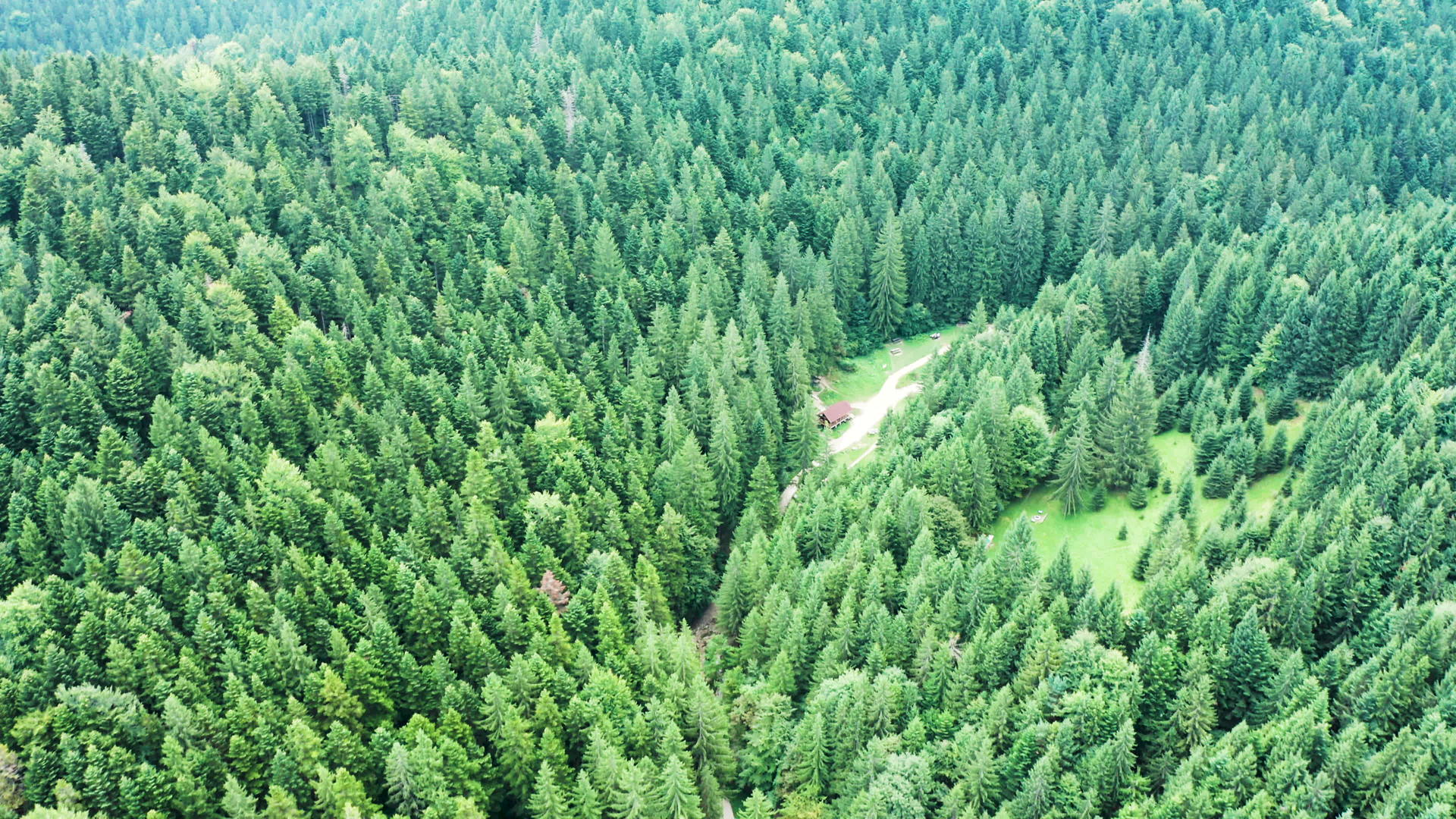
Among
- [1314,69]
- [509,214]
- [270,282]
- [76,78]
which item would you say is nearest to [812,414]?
[509,214]

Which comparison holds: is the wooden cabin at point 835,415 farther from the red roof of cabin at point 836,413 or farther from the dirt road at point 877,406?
the dirt road at point 877,406

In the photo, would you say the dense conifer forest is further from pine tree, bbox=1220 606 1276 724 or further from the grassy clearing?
the grassy clearing

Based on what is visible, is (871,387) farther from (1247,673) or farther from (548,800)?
(548,800)

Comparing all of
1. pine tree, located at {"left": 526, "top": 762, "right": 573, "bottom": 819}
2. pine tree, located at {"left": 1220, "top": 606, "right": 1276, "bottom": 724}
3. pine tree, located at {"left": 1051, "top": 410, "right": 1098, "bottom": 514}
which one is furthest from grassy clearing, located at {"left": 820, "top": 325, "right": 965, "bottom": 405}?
pine tree, located at {"left": 526, "top": 762, "right": 573, "bottom": 819}

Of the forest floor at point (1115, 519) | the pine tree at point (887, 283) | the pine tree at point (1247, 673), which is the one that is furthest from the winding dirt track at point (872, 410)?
the pine tree at point (1247, 673)

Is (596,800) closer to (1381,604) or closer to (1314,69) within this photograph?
(1381,604)

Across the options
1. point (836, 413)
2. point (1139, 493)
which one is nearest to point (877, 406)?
point (836, 413)
